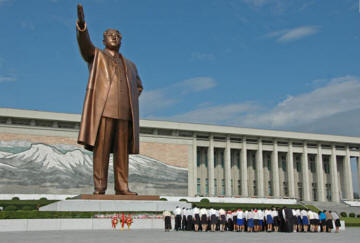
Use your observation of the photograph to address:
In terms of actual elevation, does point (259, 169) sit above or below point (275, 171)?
above

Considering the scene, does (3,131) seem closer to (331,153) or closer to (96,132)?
(96,132)

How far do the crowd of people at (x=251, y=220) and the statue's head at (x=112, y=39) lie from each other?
513 centimetres

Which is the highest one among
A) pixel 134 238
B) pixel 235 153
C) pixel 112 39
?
pixel 235 153

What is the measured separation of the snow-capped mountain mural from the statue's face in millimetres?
22152

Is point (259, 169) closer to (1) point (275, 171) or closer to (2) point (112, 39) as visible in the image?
(1) point (275, 171)

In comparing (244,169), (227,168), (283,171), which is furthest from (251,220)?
(283,171)

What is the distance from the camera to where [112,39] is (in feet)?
39.1

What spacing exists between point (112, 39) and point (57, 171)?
2265 centimetres

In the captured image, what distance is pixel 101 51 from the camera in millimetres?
11680

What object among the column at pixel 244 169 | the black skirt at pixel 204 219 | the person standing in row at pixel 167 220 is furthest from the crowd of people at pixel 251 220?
the column at pixel 244 169

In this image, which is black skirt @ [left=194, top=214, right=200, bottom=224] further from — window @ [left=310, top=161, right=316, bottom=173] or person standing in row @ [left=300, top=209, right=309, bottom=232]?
window @ [left=310, top=161, right=316, bottom=173]

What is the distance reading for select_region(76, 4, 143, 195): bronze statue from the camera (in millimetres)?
11156

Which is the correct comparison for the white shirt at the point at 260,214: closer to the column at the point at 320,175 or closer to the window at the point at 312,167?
the column at the point at 320,175

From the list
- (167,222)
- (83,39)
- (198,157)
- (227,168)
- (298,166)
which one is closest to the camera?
(83,39)
